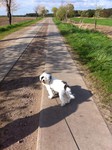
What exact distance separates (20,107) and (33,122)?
943 millimetres

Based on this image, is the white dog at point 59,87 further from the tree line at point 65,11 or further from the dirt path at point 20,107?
the tree line at point 65,11

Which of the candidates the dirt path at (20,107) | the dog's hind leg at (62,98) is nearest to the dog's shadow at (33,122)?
the dirt path at (20,107)

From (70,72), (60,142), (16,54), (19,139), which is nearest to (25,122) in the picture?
(19,139)

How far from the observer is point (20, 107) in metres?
6.84

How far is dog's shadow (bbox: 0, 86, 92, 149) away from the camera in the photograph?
17.7 ft

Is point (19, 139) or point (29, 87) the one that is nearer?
point (19, 139)

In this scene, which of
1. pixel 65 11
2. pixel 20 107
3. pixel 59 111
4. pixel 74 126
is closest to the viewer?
pixel 74 126

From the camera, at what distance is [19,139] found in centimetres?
532

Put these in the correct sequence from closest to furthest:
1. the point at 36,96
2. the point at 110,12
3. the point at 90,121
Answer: the point at 90,121, the point at 36,96, the point at 110,12

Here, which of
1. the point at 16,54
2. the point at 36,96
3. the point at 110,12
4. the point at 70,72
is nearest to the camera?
the point at 36,96

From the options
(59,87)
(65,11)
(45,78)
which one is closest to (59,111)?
(59,87)

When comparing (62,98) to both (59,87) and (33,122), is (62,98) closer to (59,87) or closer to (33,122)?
(59,87)

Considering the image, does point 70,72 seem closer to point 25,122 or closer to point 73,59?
point 73,59

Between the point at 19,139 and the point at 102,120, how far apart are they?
1.74 metres
